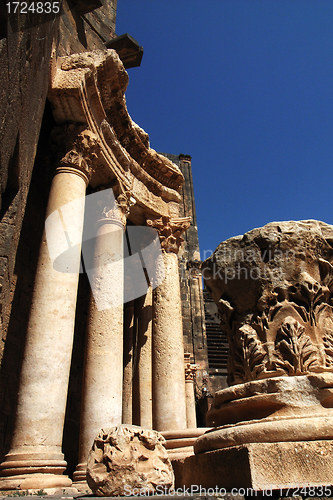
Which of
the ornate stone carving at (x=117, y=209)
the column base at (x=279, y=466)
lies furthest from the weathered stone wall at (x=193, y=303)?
the column base at (x=279, y=466)

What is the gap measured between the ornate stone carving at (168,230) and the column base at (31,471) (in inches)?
209

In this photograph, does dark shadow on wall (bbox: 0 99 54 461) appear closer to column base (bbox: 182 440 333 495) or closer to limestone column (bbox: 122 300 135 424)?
limestone column (bbox: 122 300 135 424)

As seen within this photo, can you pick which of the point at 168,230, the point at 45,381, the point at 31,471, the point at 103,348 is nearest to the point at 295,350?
the point at 45,381

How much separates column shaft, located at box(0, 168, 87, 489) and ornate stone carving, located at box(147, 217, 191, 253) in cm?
332

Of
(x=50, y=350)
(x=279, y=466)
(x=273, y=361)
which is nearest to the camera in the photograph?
(x=279, y=466)

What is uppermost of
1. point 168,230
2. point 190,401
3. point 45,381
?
point 168,230

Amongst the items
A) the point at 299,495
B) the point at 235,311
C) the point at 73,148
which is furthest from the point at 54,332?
the point at 299,495

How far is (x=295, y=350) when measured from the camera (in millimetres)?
3203

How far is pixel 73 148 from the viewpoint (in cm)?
634

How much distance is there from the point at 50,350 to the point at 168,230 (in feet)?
15.5

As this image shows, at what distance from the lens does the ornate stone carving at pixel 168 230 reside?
8.97 m

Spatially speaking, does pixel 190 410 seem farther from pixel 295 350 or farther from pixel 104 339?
pixel 295 350

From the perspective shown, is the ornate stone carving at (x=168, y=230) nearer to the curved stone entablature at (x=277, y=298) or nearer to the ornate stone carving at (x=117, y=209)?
the ornate stone carving at (x=117, y=209)

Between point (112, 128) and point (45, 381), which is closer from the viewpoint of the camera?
point (45, 381)
